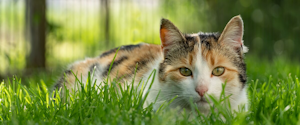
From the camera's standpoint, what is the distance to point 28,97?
2.32m

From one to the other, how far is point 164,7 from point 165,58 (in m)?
4.34

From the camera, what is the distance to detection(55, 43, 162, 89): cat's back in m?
2.77

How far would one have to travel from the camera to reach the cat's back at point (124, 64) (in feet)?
9.10

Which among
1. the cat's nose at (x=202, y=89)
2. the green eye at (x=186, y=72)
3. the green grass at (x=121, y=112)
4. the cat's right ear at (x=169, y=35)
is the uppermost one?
the cat's right ear at (x=169, y=35)

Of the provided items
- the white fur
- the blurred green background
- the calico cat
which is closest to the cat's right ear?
the calico cat

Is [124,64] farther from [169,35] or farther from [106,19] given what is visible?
[106,19]

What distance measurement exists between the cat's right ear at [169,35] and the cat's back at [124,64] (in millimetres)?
307

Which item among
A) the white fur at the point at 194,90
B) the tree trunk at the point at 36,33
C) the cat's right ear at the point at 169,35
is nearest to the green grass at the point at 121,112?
the white fur at the point at 194,90

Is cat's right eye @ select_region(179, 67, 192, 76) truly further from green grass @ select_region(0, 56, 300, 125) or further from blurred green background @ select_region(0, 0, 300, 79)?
blurred green background @ select_region(0, 0, 300, 79)

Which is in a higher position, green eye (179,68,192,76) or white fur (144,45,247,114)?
green eye (179,68,192,76)

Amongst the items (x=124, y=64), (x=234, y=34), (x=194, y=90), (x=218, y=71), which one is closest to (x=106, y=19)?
(x=124, y=64)

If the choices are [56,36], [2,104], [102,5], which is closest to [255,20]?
[102,5]

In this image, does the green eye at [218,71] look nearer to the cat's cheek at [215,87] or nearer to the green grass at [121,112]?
the cat's cheek at [215,87]

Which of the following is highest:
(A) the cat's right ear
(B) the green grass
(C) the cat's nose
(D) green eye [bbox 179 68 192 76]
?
(A) the cat's right ear
